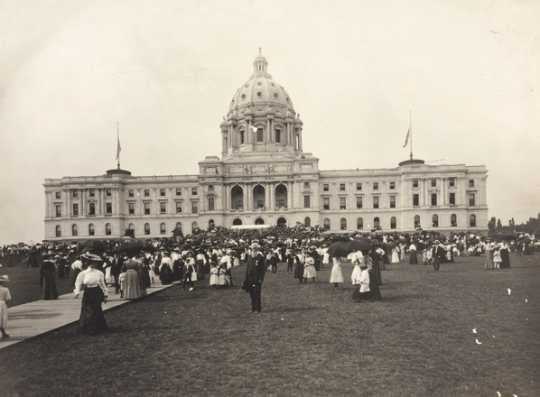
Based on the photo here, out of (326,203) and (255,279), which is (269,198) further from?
(255,279)

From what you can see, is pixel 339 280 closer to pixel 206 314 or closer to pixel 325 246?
pixel 206 314

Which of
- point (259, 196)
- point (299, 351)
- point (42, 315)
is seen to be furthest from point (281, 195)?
point (299, 351)

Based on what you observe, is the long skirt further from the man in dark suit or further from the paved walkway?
the man in dark suit

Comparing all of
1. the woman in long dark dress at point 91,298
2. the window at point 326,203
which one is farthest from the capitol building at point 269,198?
the woman in long dark dress at point 91,298

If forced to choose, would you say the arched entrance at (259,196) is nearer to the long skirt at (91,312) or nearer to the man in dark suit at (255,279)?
the man in dark suit at (255,279)

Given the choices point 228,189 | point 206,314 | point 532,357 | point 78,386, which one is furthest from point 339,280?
point 228,189
